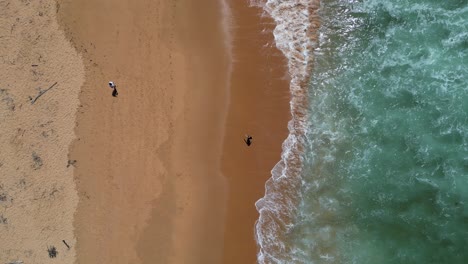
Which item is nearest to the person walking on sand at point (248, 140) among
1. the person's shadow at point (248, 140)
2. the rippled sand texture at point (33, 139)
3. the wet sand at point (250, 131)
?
the person's shadow at point (248, 140)

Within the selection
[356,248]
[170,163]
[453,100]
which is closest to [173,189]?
[170,163]

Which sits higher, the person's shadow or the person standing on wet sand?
the person standing on wet sand

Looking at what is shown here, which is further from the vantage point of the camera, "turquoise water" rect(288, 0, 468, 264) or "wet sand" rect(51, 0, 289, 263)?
"wet sand" rect(51, 0, 289, 263)

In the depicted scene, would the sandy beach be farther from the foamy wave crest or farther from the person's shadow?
the foamy wave crest

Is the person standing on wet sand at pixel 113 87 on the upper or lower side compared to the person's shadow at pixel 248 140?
upper

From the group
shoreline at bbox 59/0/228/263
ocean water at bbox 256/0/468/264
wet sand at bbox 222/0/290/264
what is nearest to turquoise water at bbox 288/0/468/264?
ocean water at bbox 256/0/468/264

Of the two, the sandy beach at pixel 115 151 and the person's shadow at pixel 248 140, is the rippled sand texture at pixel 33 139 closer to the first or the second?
the sandy beach at pixel 115 151
